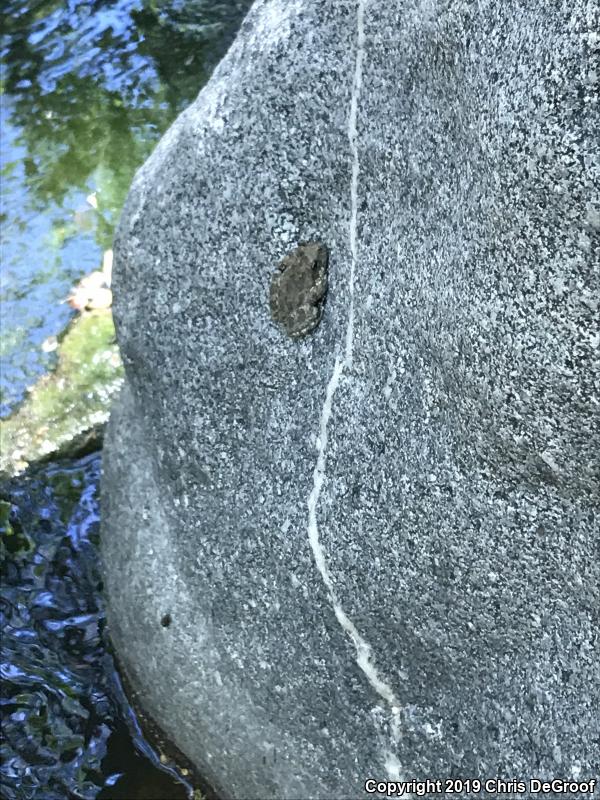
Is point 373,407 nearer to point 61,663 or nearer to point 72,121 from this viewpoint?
point 61,663

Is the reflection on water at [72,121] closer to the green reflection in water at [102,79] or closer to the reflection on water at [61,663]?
the green reflection in water at [102,79]

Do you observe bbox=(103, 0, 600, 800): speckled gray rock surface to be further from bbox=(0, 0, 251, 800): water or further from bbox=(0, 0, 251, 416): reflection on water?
bbox=(0, 0, 251, 416): reflection on water

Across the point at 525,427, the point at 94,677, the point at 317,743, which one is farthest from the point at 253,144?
the point at 94,677

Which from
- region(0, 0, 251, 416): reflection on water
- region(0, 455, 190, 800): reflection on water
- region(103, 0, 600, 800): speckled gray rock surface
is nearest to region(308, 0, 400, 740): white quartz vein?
region(103, 0, 600, 800): speckled gray rock surface

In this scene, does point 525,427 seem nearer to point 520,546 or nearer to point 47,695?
point 520,546

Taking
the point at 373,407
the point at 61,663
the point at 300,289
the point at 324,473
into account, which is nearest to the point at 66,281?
the point at 61,663
